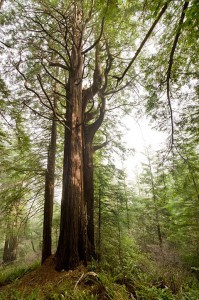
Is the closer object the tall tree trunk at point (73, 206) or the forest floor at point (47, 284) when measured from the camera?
the forest floor at point (47, 284)

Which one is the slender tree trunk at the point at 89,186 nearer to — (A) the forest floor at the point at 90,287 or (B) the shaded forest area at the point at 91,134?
(B) the shaded forest area at the point at 91,134

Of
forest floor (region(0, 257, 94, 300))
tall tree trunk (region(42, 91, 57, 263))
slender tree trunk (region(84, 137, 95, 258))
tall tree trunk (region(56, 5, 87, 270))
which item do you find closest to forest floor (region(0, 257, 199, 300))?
forest floor (region(0, 257, 94, 300))

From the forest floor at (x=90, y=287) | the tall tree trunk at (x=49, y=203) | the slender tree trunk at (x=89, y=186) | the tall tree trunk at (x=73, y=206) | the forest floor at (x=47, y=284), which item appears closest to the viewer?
the forest floor at (x=90, y=287)

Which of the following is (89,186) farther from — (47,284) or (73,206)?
(47,284)

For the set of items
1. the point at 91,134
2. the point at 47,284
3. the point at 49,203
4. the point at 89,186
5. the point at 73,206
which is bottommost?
the point at 47,284

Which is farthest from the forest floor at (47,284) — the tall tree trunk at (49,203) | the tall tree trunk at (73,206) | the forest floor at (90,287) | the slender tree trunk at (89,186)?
the tall tree trunk at (49,203)

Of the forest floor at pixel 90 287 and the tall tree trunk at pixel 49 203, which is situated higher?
the tall tree trunk at pixel 49 203

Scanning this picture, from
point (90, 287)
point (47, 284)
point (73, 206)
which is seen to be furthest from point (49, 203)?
point (90, 287)

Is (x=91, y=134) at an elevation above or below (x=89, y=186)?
above

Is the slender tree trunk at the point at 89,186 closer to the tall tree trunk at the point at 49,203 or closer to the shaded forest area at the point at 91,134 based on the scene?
the shaded forest area at the point at 91,134

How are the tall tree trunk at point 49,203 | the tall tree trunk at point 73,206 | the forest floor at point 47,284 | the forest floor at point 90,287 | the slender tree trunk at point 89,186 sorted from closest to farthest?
the forest floor at point 90,287 < the forest floor at point 47,284 < the tall tree trunk at point 73,206 < the slender tree trunk at point 89,186 < the tall tree trunk at point 49,203

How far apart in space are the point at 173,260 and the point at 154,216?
17.5 ft

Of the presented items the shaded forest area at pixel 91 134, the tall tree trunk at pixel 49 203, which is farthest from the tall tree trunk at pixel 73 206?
the tall tree trunk at pixel 49 203

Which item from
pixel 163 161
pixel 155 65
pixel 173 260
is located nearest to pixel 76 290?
pixel 163 161
